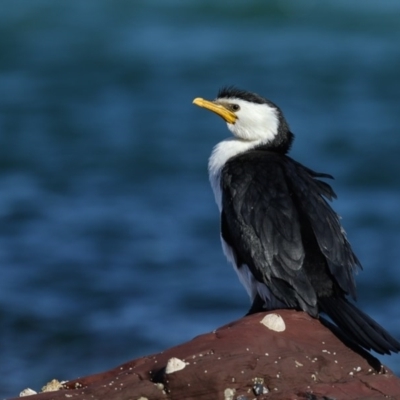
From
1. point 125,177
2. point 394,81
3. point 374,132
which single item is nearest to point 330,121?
point 374,132

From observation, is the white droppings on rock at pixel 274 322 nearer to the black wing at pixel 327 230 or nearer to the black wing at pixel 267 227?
the black wing at pixel 267 227

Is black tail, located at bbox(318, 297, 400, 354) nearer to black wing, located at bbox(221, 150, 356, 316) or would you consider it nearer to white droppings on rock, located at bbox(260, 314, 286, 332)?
black wing, located at bbox(221, 150, 356, 316)

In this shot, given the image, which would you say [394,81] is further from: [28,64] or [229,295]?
[229,295]

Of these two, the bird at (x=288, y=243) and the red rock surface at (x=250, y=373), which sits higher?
the bird at (x=288, y=243)

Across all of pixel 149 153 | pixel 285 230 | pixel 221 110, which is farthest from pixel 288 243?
pixel 149 153

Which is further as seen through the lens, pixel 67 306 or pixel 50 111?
pixel 50 111

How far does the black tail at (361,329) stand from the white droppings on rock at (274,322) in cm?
35

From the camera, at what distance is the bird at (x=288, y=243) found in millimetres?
7098

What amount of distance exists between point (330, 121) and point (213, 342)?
1526 cm

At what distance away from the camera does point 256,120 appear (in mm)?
8555

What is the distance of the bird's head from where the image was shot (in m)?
8.55

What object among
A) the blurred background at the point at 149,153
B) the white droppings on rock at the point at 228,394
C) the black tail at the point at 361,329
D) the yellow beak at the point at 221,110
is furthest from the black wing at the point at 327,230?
the blurred background at the point at 149,153

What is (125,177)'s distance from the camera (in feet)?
61.5

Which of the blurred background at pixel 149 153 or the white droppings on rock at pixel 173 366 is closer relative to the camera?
the white droppings on rock at pixel 173 366
